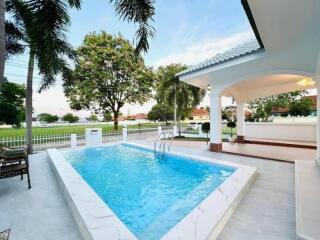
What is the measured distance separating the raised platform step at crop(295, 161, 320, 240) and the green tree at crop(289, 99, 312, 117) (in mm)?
24394

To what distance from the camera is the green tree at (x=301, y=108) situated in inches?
997

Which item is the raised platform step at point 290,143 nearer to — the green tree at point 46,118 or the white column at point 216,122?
the white column at point 216,122

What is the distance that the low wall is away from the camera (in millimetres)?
12362

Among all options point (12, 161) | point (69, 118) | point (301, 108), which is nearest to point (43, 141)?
point (12, 161)

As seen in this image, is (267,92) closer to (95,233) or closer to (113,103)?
(95,233)

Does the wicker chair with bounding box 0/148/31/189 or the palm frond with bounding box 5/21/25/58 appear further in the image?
the palm frond with bounding box 5/21/25/58

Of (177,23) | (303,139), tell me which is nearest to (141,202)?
(177,23)

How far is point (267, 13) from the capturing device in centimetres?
404

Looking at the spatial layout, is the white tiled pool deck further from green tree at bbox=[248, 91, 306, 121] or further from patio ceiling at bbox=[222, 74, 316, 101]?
green tree at bbox=[248, 91, 306, 121]

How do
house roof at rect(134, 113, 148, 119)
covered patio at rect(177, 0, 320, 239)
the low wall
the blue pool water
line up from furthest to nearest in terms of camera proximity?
house roof at rect(134, 113, 148, 119) → the low wall → the blue pool water → covered patio at rect(177, 0, 320, 239)

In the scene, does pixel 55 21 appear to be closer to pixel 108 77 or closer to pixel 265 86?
pixel 265 86

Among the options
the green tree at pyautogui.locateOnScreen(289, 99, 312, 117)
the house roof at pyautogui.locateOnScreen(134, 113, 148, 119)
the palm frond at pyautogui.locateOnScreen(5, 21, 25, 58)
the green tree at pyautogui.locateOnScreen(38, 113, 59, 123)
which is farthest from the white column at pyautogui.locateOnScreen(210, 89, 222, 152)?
the house roof at pyautogui.locateOnScreen(134, 113, 148, 119)

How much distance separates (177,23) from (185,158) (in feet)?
25.9

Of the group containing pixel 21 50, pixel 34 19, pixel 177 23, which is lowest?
pixel 34 19
